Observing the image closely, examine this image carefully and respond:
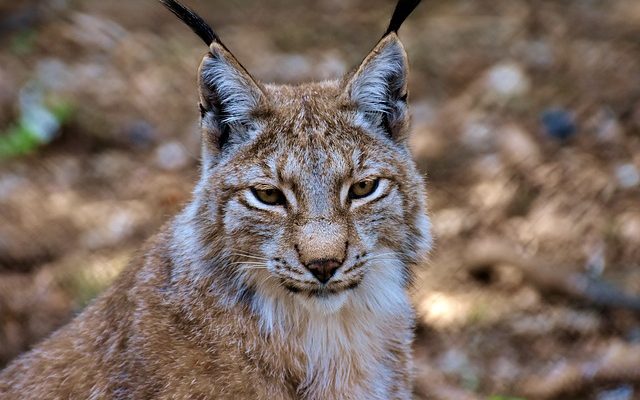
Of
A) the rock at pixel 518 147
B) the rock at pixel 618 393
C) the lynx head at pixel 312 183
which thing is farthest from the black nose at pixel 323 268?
the rock at pixel 518 147

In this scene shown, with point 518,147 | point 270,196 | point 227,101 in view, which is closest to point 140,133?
point 518,147

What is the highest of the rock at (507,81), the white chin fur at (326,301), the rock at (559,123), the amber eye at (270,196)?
the rock at (507,81)

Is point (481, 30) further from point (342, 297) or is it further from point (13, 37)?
point (342, 297)

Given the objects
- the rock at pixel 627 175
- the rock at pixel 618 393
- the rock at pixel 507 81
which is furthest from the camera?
the rock at pixel 507 81

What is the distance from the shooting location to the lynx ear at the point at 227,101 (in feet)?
13.2

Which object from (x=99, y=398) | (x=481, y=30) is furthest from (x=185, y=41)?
(x=99, y=398)

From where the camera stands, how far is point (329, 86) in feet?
14.5

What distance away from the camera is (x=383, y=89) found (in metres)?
4.25

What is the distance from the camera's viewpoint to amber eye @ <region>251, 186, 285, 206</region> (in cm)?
396

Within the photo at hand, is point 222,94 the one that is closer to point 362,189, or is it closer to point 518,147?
point 362,189

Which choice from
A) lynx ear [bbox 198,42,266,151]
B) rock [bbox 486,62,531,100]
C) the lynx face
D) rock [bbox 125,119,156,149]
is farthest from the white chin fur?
rock [bbox 486,62,531,100]

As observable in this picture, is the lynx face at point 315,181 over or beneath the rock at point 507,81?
beneath

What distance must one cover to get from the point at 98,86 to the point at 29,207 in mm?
1533

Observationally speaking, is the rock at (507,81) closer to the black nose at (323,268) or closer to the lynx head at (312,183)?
Result: the lynx head at (312,183)
